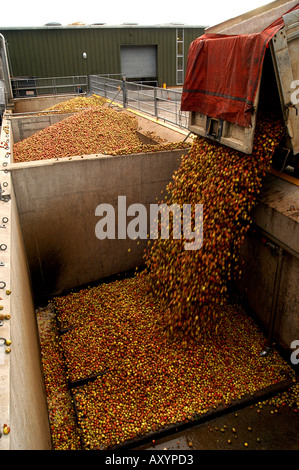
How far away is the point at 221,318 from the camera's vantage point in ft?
18.6

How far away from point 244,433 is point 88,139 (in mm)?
6666

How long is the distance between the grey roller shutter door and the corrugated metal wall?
1.39 ft

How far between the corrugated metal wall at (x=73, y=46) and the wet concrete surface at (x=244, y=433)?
19237 millimetres

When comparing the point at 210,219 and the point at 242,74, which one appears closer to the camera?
the point at 242,74

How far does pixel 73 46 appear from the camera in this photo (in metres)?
18.6

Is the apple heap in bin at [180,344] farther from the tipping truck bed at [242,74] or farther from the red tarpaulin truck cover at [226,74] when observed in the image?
the red tarpaulin truck cover at [226,74]

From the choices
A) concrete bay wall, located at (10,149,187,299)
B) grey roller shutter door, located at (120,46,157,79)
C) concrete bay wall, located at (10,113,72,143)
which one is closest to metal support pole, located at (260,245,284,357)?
concrete bay wall, located at (10,149,187,299)

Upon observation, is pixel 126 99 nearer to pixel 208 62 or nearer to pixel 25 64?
pixel 208 62

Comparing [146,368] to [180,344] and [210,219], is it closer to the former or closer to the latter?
[180,344]

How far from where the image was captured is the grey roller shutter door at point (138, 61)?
20359mm

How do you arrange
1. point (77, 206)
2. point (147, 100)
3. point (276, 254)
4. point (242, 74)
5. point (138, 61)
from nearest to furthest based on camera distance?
point (242, 74) < point (276, 254) < point (77, 206) < point (147, 100) < point (138, 61)

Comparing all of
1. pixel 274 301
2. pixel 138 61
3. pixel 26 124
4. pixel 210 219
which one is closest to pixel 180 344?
pixel 274 301

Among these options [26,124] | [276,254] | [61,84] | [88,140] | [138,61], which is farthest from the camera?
[138,61]

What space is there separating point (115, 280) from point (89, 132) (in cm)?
379
